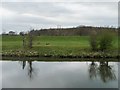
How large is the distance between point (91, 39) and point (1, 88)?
22015 millimetres

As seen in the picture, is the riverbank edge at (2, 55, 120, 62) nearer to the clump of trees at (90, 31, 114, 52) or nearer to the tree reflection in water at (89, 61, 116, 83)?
the clump of trees at (90, 31, 114, 52)

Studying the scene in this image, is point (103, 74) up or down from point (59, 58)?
down

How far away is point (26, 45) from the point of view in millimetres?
43531

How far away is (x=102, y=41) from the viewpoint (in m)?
36.7

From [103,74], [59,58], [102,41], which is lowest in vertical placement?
[103,74]

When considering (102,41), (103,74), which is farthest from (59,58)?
(103,74)

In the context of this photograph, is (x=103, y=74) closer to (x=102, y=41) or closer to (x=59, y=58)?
(x=59, y=58)

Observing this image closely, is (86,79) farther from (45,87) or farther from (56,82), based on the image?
(45,87)

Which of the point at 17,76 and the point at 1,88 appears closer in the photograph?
the point at 1,88

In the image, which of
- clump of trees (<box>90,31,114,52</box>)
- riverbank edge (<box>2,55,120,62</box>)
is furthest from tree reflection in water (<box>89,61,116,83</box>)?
clump of trees (<box>90,31,114,52</box>)

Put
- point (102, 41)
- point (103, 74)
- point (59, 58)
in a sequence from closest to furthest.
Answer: point (103, 74) < point (59, 58) < point (102, 41)

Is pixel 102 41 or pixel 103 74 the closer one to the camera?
pixel 103 74

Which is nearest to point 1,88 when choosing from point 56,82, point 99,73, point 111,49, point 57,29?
point 56,82

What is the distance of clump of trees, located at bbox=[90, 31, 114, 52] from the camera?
36.1 metres
